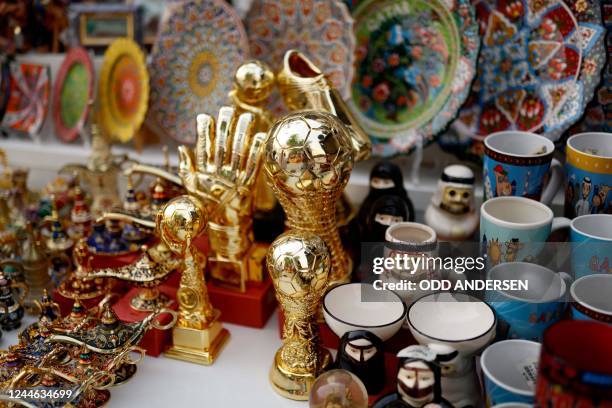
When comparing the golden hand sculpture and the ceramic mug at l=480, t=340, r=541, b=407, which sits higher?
the golden hand sculpture

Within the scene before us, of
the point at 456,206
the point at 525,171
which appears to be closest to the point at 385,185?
the point at 456,206

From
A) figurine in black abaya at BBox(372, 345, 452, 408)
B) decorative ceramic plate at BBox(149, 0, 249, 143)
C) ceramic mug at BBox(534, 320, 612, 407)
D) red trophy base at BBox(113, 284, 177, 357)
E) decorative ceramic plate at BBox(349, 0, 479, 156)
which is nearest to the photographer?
ceramic mug at BBox(534, 320, 612, 407)

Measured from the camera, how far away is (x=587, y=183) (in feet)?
2.72

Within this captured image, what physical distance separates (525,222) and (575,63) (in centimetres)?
32

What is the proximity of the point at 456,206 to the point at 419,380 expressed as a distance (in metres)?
0.36

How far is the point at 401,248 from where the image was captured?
2.67ft

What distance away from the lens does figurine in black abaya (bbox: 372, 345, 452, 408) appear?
2.07 ft

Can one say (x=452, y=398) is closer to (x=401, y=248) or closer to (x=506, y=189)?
(x=401, y=248)

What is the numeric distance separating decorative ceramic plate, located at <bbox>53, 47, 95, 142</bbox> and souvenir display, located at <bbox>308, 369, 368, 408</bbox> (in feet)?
2.68

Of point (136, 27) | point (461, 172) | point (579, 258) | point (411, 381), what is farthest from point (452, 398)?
point (136, 27)

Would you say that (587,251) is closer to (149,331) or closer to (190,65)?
(149,331)

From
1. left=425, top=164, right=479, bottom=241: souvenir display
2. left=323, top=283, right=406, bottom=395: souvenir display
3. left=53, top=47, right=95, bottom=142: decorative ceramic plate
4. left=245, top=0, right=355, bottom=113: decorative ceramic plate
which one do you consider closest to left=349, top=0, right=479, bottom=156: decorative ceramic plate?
left=245, top=0, right=355, bottom=113: decorative ceramic plate

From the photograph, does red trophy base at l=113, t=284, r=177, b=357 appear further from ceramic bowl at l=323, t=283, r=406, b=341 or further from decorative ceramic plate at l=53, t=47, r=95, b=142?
decorative ceramic plate at l=53, t=47, r=95, b=142

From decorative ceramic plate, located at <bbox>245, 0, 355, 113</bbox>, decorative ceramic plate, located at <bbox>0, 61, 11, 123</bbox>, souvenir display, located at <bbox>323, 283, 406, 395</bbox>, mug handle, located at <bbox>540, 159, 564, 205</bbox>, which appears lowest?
souvenir display, located at <bbox>323, 283, 406, 395</bbox>
